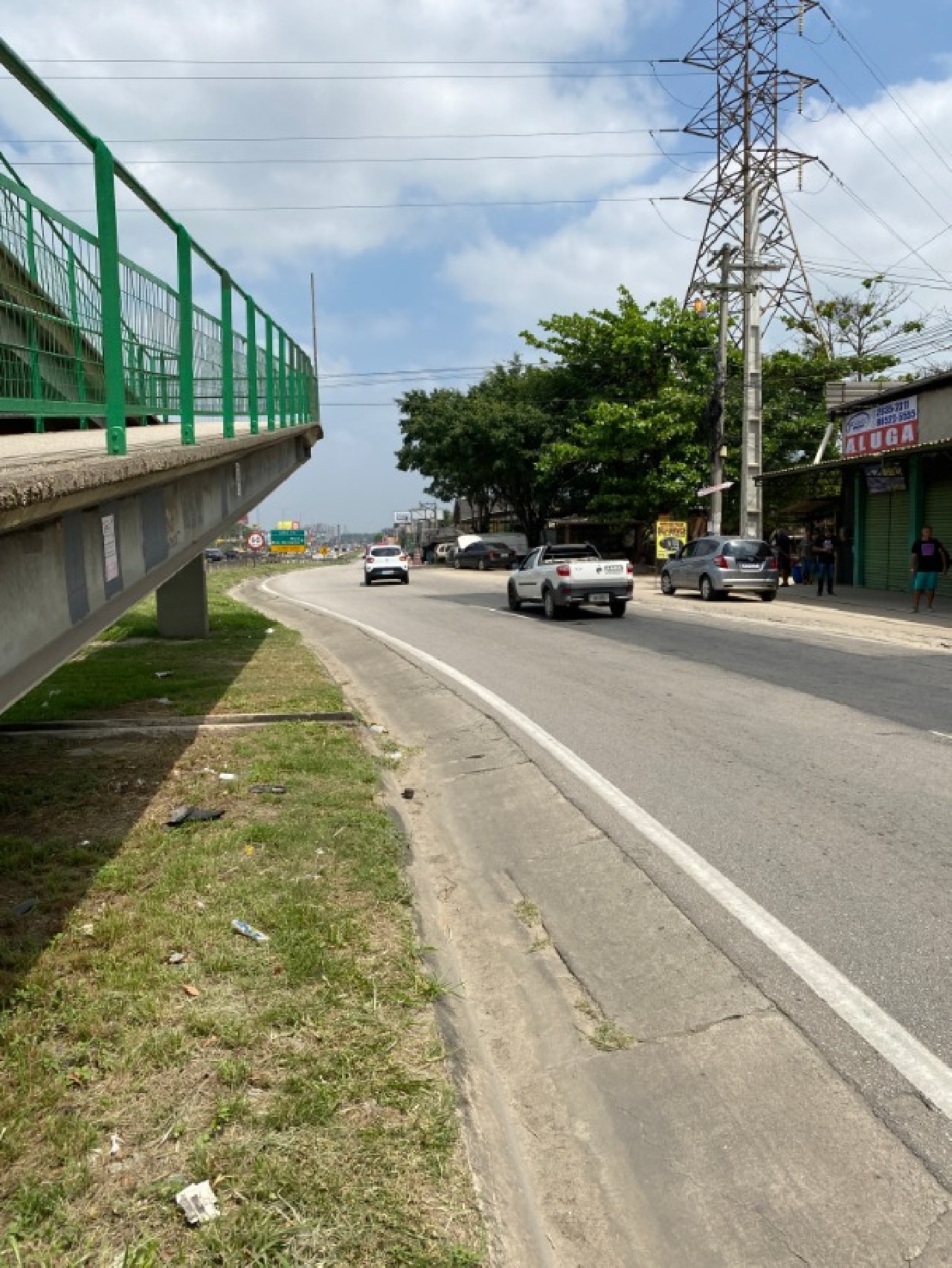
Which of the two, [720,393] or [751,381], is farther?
[720,393]

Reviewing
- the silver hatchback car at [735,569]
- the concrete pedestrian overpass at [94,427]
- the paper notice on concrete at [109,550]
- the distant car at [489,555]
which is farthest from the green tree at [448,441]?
the paper notice on concrete at [109,550]

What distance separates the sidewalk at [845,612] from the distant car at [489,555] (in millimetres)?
24241

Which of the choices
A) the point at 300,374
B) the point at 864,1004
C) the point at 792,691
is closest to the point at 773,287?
the point at 300,374

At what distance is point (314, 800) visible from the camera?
628 cm

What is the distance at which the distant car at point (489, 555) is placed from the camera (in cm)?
5306

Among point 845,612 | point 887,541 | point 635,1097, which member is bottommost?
point 635,1097

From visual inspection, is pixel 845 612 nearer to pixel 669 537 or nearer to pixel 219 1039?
pixel 669 537

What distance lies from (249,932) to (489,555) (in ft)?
161

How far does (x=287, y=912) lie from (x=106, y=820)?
201 cm

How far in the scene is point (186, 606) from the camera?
15312mm

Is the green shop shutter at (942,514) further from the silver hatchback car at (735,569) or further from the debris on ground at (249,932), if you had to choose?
the debris on ground at (249,932)

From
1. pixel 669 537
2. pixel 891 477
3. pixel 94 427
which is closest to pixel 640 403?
pixel 669 537

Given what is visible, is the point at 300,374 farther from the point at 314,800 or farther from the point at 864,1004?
the point at 864,1004

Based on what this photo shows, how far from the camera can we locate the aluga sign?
24.2 m
